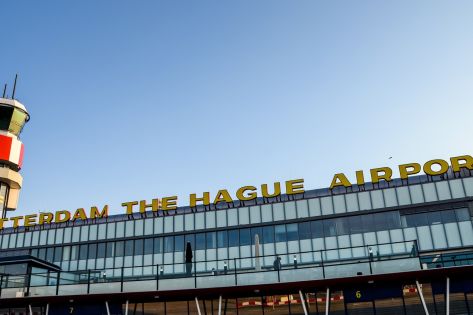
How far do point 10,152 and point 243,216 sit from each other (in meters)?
41.2

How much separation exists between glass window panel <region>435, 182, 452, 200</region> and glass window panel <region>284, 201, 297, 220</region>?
16.8 metres

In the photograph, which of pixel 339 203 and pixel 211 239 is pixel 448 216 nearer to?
pixel 339 203

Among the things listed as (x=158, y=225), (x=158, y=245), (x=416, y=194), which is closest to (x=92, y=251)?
(x=158, y=245)

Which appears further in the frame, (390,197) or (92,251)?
(92,251)

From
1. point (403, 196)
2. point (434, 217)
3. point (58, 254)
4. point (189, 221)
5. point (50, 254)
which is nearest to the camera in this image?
point (434, 217)

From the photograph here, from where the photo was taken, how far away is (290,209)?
61.6 m

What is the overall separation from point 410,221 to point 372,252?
94.3ft

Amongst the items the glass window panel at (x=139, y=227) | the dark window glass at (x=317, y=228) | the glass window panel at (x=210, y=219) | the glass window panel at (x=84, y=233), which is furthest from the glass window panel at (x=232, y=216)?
the glass window panel at (x=84, y=233)

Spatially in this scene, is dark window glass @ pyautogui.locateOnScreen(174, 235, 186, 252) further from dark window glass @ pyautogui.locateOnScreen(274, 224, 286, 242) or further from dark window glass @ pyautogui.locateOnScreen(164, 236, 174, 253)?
dark window glass @ pyautogui.locateOnScreen(274, 224, 286, 242)

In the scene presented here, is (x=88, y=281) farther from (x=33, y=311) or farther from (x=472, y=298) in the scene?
(x=472, y=298)

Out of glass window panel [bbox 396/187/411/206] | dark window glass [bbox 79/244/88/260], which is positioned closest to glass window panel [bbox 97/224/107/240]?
dark window glass [bbox 79/244/88/260]

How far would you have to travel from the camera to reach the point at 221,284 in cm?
3159

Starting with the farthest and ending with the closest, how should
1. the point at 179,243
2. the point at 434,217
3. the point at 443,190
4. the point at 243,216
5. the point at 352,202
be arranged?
the point at 179,243 < the point at 243,216 < the point at 352,202 < the point at 443,190 < the point at 434,217

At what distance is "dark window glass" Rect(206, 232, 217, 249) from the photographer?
205 ft
